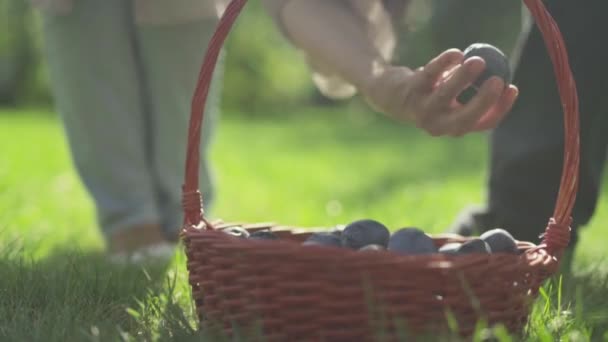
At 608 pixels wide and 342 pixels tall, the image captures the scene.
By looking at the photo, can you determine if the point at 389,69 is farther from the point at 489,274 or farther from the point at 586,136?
A: the point at 586,136

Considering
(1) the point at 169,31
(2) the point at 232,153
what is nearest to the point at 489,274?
(1) the point at 169,31

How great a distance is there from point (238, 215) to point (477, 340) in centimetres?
213

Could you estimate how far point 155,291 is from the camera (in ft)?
5.26

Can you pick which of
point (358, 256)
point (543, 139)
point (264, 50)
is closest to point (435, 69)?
point (358, 256)

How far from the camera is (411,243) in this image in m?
1.33

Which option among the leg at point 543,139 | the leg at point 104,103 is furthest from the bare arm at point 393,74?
the leg at point 104,103

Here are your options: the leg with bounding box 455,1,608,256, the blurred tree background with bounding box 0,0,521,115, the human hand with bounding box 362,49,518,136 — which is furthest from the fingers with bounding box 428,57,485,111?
the blurred tree background with bounding box 0,0,521,115

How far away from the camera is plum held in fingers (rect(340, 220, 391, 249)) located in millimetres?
1359

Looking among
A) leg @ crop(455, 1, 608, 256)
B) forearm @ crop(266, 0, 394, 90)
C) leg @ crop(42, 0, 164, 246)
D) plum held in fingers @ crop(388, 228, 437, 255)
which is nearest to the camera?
Answer: plum held in fingers @ crop(388, 228, 437, 255)

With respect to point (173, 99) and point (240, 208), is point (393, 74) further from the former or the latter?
point (240, 208)

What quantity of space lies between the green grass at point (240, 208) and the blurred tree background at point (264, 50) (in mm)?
951

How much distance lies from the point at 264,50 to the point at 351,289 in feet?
28.8

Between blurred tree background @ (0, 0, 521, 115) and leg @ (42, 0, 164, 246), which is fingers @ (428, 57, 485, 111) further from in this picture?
blurred tree background @ (0, 0, 521, 115)

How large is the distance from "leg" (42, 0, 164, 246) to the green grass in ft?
0.50
